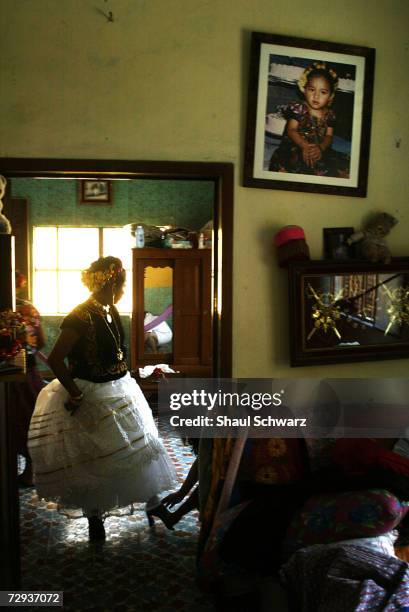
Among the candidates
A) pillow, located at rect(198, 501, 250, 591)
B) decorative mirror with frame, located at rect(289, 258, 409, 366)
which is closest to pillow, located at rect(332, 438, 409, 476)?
pillow, located at rect(198, 501, 250, 591)

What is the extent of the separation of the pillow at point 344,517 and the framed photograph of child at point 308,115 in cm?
170

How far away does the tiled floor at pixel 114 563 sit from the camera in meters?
3.08

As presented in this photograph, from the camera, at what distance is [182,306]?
6926mm

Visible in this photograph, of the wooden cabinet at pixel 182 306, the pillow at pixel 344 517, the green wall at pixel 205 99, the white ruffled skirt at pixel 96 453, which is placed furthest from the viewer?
the wooden cabinet at pixel 182 306

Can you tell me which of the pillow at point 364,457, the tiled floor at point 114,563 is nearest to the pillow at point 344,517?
the pillow at point 364,457

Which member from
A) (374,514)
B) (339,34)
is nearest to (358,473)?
(374,514)

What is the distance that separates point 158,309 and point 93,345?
359cm

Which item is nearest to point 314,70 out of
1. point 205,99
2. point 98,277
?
point 205,99

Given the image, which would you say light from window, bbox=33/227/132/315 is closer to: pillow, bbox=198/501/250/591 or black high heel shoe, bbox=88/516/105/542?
black high heel shoe, bbox=88/516/105/542

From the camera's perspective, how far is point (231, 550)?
2766 mm

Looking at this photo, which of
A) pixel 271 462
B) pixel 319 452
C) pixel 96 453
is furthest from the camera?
pixel 96 453

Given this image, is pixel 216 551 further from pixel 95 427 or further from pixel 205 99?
pixel 205 99

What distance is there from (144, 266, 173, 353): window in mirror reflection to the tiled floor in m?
2.91

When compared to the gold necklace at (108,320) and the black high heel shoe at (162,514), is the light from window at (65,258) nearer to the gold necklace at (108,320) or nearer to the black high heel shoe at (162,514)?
the gold necklace at (108,320)
